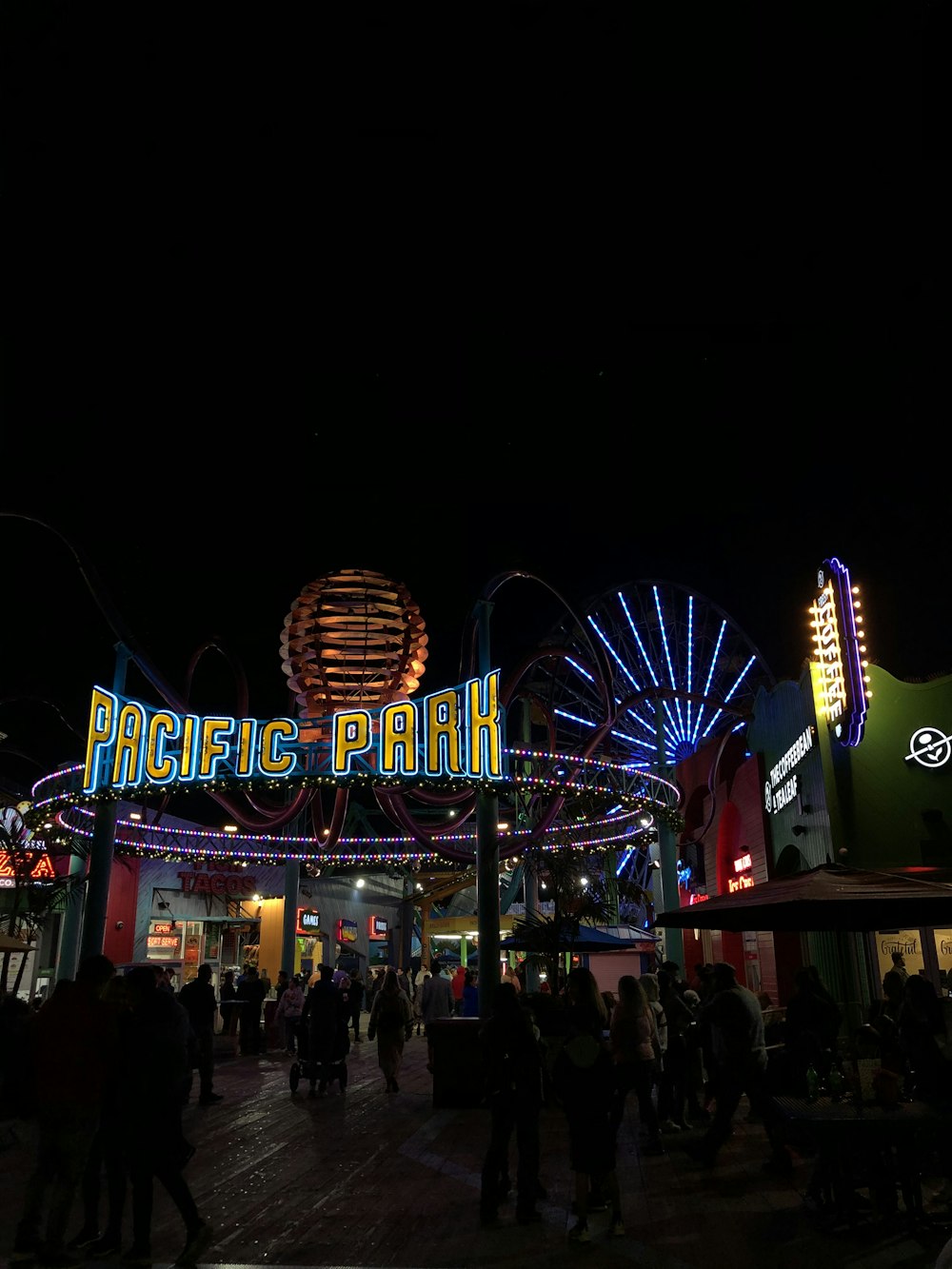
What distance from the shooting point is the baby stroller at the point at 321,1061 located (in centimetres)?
1373

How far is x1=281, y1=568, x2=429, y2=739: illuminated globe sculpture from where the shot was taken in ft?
56.1

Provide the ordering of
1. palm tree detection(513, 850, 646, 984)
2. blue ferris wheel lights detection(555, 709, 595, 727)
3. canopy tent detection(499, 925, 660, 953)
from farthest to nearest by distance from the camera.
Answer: blue ferris wheel lights detection(555, 709, 595, 727) < canopy tent detection(499, 925, 660, 953) < palm tree detection(513, 850, 646, 984)

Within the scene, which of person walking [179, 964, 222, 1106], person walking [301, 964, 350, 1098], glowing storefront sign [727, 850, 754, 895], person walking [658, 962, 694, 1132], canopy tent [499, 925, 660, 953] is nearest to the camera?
person walking [658, 962, 694, 1132]

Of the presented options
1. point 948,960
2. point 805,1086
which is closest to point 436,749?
point 948,960

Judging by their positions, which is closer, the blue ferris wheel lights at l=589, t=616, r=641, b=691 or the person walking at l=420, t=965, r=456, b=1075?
the person walking at l=420, t=965, r=456, b=1075

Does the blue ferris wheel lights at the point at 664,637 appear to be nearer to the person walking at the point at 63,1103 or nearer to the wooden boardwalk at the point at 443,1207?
the wooden boardwalk at the point at 443,1207

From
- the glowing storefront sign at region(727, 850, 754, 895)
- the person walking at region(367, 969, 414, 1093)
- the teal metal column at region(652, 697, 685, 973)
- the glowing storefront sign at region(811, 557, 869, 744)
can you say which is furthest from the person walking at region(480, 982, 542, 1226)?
the teal metal column at region(652, 697, 685, 973)

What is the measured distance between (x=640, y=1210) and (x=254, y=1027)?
15116 millimetres

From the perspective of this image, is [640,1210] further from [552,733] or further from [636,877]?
[636,877]

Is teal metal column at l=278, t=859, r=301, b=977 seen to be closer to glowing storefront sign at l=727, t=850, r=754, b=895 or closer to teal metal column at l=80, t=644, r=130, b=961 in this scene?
teal metal column at l=80, t=644, r=130, b=961

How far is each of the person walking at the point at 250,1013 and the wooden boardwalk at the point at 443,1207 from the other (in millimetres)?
Answer: 8194

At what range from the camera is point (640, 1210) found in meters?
7.12

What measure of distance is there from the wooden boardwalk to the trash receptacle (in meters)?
1.14

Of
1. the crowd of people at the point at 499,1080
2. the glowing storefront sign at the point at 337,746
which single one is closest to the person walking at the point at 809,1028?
the crowd of people at the point at 499,1080
